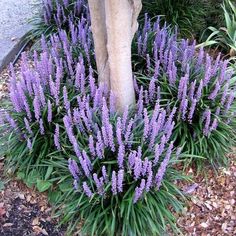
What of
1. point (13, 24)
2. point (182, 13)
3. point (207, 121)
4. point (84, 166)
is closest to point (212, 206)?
point (207, 121)

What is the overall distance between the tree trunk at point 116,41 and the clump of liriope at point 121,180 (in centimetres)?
48

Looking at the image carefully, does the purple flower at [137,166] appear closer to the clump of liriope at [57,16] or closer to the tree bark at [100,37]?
the tree bark at [100,37]

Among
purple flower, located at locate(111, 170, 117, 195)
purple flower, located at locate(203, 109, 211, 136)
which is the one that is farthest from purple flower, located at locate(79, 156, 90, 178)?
purple flower, located at locate(203, 109, 211, 136)

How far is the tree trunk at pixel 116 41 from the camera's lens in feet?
11.6

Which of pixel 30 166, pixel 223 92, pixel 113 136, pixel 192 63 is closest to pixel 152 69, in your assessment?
pixel 192 63

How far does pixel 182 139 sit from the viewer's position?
3.83m

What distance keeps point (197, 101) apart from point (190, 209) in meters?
0.97

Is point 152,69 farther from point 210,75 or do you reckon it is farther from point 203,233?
point 203,233

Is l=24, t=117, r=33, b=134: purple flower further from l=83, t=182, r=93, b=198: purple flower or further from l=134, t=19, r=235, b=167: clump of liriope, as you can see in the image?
l=134, t=19, r=235, b=167: clump of liriope

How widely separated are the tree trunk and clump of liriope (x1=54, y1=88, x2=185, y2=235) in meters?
0.48

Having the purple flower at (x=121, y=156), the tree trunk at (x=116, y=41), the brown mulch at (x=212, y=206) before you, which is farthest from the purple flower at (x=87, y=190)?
the tree trunk at (x=116, y=41)

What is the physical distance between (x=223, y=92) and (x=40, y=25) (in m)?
2.86

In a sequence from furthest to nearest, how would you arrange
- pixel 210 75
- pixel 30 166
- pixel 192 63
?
pixel 192 63 < pixel 210 75 < pixel 30 166

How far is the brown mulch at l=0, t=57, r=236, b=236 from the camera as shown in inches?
141
